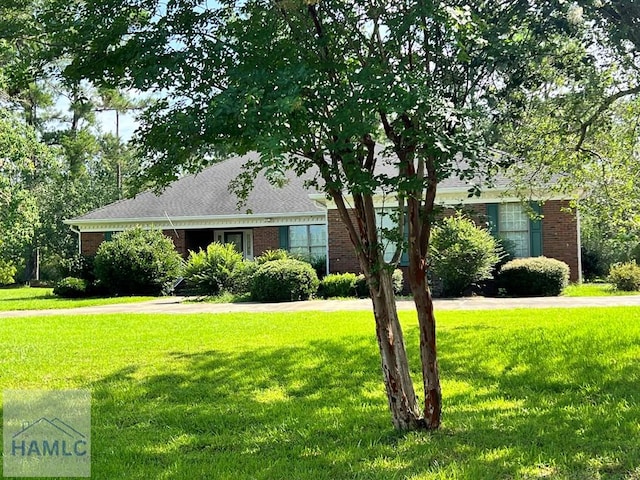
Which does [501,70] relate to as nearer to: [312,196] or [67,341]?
[67,341]

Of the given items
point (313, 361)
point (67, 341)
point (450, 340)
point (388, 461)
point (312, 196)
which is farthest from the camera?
point (312, 196)

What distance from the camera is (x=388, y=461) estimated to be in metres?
4.19

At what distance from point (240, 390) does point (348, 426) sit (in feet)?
5.94

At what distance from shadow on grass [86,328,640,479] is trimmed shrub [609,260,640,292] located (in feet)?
32.5

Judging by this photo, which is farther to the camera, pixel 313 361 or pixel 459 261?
pixel 459 261

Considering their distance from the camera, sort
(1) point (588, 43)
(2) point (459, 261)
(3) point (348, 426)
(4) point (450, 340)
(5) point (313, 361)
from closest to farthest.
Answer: (3) point (348, 426), (1) point (588, 43), (5) point (313, 361), (4) point (450, 340), (2) point (459, 261)

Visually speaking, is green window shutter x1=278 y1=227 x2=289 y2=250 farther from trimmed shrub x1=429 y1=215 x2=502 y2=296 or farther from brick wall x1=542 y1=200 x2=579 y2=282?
brick wall x1=542 y1=200 x2=579 y2=282

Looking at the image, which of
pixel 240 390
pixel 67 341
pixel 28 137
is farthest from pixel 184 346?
pixel 28 137

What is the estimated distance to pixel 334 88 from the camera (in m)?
3.77

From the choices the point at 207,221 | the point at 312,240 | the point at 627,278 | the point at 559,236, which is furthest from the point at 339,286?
the point at 627,278

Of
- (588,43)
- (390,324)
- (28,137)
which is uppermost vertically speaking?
(28,137)

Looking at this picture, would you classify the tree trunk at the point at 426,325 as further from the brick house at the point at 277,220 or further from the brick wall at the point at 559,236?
the brick wall at the point at 559,236

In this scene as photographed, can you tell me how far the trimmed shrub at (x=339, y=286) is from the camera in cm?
1725

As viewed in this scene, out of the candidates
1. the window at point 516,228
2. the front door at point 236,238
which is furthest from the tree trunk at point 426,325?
the front door at point 236,238
